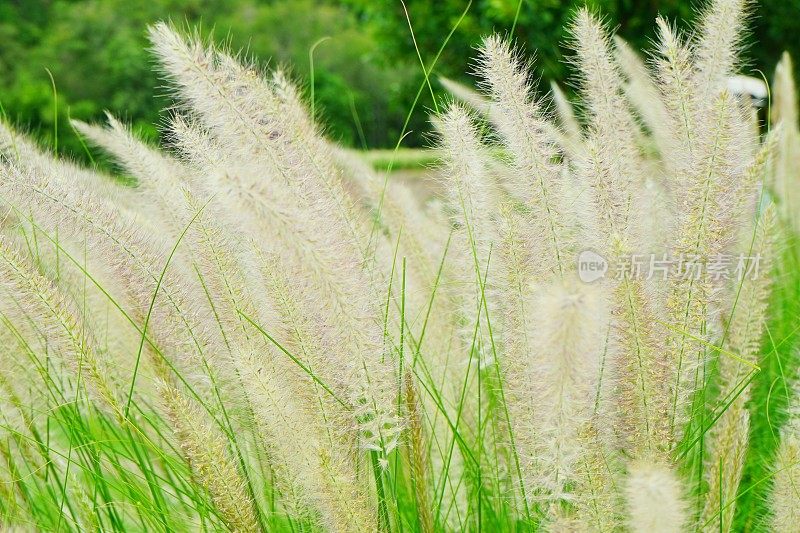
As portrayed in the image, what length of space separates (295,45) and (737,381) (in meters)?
27.1

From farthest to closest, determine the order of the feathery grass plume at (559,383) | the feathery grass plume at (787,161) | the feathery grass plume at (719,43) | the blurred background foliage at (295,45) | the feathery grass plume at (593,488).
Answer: the blurred background foliage at (295,45), the feathery grass plume at (787,161), the feathery grass plume at (719,43), the feathery grass plume at (593,488), the feathery grass plume at (559,383)

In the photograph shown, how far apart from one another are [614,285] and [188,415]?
24.4 inches

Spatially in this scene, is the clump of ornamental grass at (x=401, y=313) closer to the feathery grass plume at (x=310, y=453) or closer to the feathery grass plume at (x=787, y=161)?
the feathery grass plume at (x=310, y=453)

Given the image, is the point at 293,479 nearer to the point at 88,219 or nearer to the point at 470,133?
the point at 88,219

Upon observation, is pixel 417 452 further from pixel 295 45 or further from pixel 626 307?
pixel 295 45

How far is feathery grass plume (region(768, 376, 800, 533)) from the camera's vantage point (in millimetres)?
1244

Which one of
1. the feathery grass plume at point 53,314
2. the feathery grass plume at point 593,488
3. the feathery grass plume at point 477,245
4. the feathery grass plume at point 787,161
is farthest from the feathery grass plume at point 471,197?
the feathery grass plume at point 787,161

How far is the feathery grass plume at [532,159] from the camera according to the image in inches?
50.3

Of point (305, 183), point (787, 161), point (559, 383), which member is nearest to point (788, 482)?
point (559, 383)

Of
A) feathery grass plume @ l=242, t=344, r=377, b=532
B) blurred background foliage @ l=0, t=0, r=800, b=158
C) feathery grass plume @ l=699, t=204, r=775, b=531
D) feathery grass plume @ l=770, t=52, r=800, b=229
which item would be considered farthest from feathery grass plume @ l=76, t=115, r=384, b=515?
blurred background foliage @ l=0, t=0, r=800, b=158

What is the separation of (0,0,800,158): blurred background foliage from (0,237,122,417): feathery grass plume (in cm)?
487

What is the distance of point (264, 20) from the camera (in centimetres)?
2722

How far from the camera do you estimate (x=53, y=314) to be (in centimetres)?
126

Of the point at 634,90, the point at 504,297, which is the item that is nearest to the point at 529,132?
the point at 504,297
